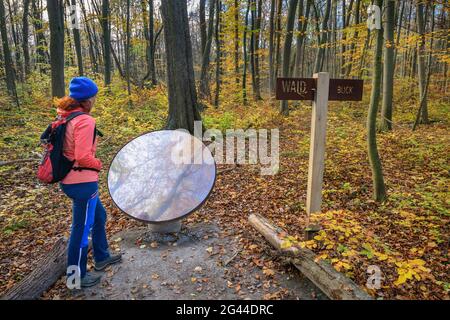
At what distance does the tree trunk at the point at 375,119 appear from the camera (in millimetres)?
4715

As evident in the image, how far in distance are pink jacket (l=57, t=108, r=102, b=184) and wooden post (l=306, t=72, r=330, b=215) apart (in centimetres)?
259

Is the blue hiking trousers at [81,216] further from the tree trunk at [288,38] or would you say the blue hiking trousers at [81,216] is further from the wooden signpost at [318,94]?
the tree trunk at [288,38]

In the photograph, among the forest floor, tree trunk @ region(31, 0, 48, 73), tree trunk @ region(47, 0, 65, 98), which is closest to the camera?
the forest floor

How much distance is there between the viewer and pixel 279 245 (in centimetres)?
392

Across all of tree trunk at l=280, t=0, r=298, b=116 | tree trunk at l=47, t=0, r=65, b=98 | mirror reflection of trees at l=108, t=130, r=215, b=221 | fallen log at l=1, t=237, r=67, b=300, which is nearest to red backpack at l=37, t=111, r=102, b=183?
fallen log at l=1, t=237, r=67, b=300

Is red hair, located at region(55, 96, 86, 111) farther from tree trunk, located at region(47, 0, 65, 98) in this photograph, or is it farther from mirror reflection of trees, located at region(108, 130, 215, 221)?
tree trunk, located at region(47, 0, 65, 98)

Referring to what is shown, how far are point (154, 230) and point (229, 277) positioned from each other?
149 centimetres

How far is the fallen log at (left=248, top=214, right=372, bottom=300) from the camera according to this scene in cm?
299

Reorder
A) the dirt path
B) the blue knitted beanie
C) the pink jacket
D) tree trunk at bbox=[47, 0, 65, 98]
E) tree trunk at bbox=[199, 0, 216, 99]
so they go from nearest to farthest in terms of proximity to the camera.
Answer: the pink jacket
the blue knitted beanie
the dirt path
tree trunk at bbox=[47, 0, 65, 98]
tree trunk at bbox=[199, 0, 216, 99]

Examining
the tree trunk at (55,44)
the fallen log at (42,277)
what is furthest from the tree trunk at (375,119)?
the tree trunk at (55,44)

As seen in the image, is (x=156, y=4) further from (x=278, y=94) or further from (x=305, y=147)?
(x=278, y=94)

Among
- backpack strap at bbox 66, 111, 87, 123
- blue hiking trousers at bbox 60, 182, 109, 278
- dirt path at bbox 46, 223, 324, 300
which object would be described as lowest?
dirt path at bbox 46, 223, 324, 300

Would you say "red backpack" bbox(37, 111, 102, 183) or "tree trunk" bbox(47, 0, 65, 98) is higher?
"tree trunk" bbox(47, 0, 65, 98)

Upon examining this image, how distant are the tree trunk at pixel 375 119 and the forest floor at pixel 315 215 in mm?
278
